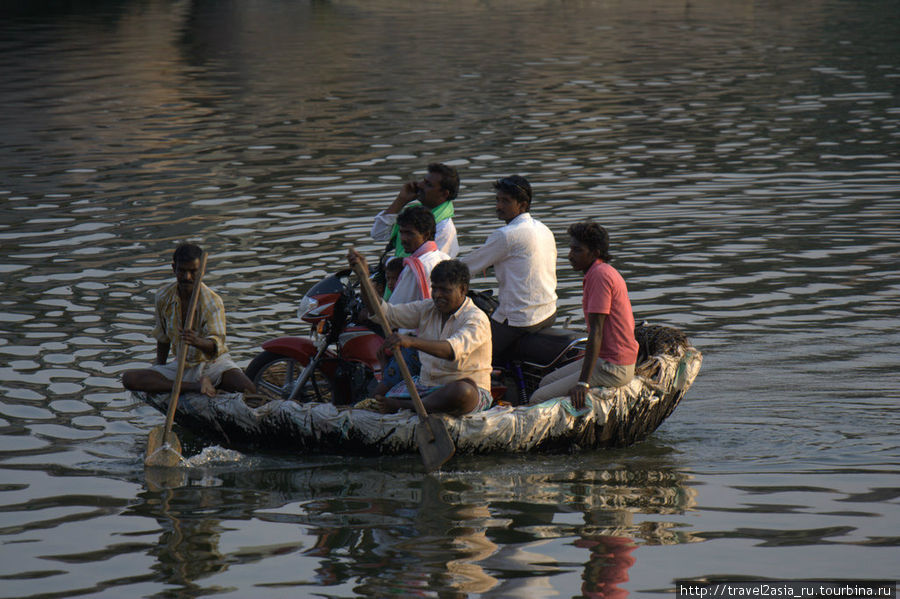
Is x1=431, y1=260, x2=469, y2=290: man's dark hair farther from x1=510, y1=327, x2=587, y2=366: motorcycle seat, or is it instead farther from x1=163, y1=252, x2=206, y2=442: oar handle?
x1=163, y1=252, x2=206, y2=442: oar handle

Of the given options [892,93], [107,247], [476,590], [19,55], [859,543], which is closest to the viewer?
[476,590]

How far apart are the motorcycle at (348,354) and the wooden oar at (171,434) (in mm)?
835

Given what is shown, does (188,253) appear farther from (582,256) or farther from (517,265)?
(582,256)

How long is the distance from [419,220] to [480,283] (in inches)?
216

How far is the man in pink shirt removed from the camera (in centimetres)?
895

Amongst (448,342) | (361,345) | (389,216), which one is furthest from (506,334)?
(389,216)

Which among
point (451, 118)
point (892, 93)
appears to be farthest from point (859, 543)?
point (892, 93)

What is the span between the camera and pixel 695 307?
1315 cm

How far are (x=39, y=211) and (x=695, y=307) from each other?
10.2m

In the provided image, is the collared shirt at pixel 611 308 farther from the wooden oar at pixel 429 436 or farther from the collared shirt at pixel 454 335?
the wooden oar at pixel 429 436

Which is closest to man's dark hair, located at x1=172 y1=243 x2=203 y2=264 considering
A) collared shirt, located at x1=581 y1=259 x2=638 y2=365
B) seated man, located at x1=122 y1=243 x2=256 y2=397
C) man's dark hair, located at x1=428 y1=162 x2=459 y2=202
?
seated man, located at x1=122 y1=243 x2=256 y2=397

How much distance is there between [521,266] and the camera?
972cm

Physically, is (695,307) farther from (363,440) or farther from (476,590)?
(476,590)

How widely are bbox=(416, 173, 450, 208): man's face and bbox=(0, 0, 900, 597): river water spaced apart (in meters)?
2.17
